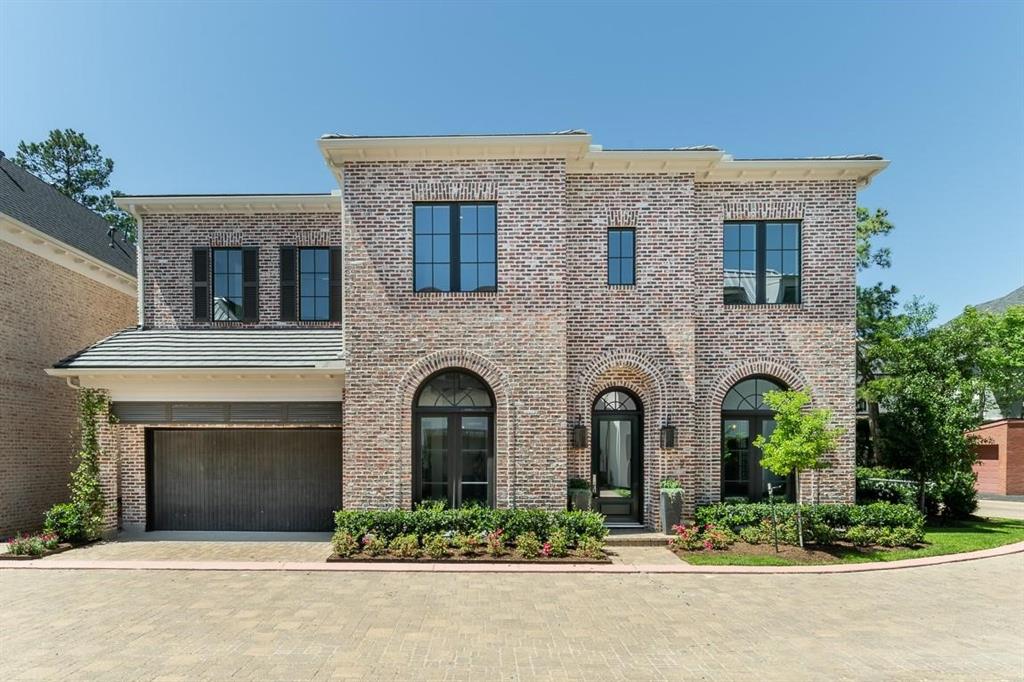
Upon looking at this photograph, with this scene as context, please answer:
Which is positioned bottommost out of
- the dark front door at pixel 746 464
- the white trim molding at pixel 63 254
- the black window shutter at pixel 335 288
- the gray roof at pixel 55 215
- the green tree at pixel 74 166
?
the dark front door at pixel 746 464

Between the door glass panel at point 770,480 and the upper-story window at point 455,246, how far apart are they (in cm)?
722

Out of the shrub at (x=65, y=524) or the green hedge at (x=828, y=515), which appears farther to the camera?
the green hedge at (x=828, y=515)

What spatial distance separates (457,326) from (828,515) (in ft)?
29.7

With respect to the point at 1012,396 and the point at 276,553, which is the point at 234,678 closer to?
the point at 276,553

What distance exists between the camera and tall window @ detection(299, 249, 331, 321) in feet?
47.0

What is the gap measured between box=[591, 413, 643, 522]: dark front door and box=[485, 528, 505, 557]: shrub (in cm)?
289

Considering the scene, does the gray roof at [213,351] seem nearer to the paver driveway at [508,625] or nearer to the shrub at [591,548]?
the paver driveway at [508,625]

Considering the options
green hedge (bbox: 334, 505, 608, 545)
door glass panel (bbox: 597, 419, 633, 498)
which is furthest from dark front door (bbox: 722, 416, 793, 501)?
green hedge (bbox: 334, 505, 608, 545)

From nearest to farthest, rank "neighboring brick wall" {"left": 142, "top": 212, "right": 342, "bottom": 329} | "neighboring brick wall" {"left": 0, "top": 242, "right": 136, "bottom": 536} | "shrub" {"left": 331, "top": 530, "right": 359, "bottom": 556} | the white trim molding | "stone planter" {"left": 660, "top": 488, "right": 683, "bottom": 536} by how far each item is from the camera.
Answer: "shrub" {"left": 331, "top": 530, "right": 359, "bottom": 556} → "stone planter" {"left": 660, "top": 488, "right": 683, "bottom": 536} → "neighboring brick wall" {"left": 0, "top": 242, "right": 136, "bottom": 536} → the white trim molding → "neighboring brick wall" {"left": 142, "top": 212, "right": 342, "bottom": 329}

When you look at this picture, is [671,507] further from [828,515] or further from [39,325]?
[39,325]

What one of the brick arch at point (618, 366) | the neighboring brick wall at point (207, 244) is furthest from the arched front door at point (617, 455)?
the neighboring brick wall at point (207, 244)

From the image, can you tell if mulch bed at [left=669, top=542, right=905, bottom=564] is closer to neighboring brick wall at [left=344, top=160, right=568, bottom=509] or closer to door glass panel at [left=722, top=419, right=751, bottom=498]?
door glass panel at [left=722, top=419, right=751, bottom=498]

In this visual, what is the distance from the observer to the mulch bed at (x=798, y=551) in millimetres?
10172

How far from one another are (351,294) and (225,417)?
4.25 meters
